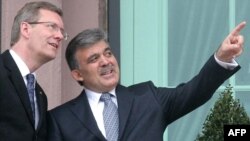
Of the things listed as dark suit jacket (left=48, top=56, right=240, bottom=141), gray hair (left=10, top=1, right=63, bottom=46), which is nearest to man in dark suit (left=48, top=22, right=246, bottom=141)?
dark suit jacket (left=48, top=56, right=240, bottom=141)

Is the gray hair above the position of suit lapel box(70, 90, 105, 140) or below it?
above

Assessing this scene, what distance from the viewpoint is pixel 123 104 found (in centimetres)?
395

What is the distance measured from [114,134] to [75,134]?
0.20 meters

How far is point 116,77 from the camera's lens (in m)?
3.92

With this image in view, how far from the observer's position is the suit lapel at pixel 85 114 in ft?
12.7

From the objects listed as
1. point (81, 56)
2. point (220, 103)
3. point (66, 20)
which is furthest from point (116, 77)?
point (66, 20)

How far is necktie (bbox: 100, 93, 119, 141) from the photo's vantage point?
12.7 feet

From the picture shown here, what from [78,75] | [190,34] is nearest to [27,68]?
[78,75]

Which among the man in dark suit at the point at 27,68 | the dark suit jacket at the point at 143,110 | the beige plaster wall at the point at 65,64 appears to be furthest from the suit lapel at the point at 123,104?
the beige plaster wall at the point at 65,64

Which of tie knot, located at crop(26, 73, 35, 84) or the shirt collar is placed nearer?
tie knot, located at crop(26, 73, 35, 84)

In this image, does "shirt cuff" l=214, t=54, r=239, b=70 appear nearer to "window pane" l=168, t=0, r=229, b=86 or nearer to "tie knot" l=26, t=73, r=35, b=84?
"tie knot" l=26, t=73, r=35, b=84

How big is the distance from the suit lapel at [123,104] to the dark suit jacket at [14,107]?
43 centimetres

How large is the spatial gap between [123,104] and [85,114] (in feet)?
0.67

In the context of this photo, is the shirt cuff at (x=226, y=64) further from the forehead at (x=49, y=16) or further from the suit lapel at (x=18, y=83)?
the suit lapel at (x=18, y=83)
